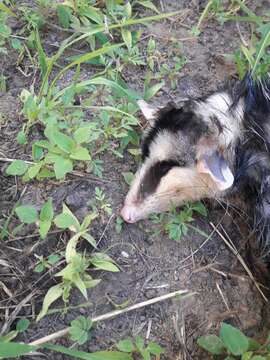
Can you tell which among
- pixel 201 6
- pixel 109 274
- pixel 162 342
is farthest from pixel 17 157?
pixel 201 6

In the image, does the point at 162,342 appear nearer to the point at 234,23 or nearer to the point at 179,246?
the point at 179,246

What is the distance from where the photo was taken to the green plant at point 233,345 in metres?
1.95

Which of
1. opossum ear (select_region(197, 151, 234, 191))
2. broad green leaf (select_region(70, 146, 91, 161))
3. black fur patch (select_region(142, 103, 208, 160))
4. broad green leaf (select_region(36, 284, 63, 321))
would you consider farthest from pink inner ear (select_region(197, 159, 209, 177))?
broad green leaf (select_region(36, 284, 63, 321))

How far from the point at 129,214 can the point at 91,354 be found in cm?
59

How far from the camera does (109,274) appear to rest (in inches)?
86.3

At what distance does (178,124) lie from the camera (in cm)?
235

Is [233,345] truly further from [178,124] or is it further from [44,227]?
[178,124]

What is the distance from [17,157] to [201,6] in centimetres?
129

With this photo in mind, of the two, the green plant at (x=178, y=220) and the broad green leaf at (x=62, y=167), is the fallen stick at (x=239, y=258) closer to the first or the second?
the green plant at (x=178, y=220)

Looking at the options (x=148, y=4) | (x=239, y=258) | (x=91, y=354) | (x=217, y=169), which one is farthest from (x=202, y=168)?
(x=148, y=4)

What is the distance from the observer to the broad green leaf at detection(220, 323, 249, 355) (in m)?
1.95

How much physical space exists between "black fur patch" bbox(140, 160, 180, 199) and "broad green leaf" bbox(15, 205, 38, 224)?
44cm

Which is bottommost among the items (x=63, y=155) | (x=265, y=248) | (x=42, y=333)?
(x=42, y=333)

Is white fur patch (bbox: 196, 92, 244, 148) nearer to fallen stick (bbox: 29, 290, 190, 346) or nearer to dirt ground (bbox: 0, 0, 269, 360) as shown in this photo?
dirt ground (bbox: 0, 0, 269, 360)
